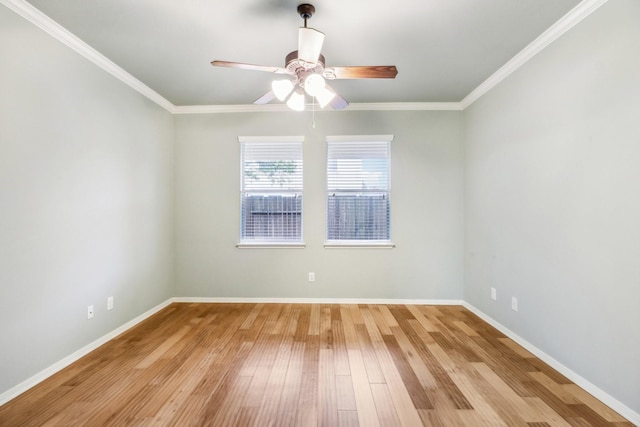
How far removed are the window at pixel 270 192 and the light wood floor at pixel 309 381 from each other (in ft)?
4.07

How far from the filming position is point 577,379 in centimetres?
206

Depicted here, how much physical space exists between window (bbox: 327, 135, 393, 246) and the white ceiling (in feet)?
2.97

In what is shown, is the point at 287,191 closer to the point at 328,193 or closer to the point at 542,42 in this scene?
the point at 328,193

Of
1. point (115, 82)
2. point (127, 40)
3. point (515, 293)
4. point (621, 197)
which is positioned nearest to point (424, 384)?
point (515, 293)

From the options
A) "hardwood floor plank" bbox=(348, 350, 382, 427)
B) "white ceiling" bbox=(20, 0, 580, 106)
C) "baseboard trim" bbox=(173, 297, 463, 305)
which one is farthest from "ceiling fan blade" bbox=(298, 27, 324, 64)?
"baseboard trim" bbox=(173, 297, 463, 305)

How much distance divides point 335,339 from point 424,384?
0.94 metres

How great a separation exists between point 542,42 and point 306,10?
2008mm

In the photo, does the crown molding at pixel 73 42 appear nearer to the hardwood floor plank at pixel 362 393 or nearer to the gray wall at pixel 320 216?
the gray wall at pixel 320 216

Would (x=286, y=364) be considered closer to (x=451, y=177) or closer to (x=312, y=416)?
(x=312, y=416)

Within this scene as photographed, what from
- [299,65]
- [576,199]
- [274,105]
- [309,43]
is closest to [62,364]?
[299,65]

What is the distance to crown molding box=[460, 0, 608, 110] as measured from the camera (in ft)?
6.48

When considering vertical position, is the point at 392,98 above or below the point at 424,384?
above

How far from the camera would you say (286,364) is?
2.33 m

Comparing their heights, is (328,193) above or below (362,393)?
above
